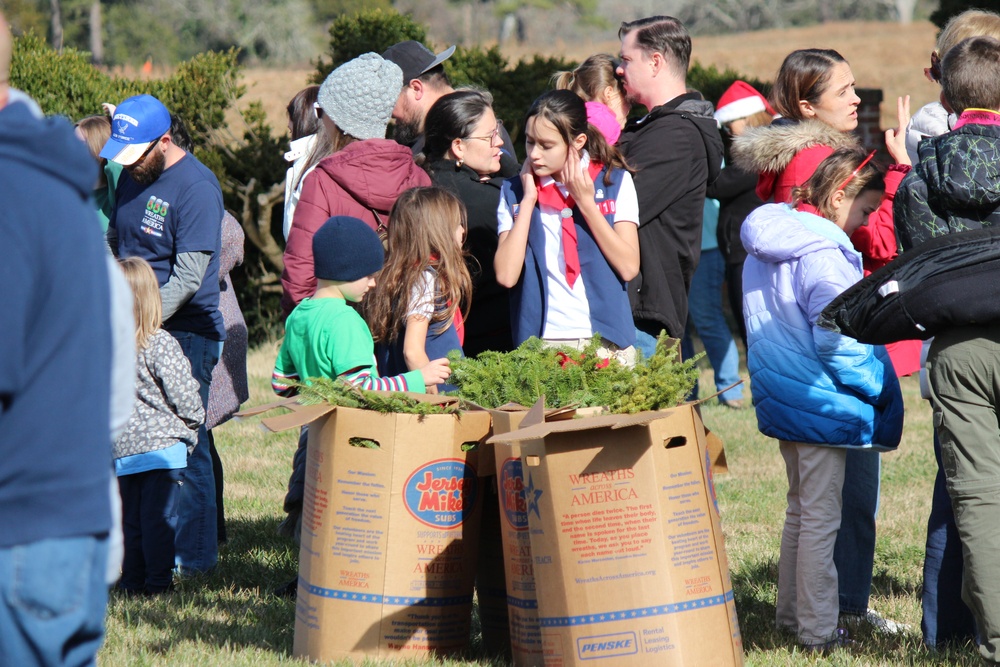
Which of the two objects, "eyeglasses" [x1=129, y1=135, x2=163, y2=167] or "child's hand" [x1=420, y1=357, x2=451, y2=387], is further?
"eyeglasses" [x1=129, y1=135, x2=163, y2=167]

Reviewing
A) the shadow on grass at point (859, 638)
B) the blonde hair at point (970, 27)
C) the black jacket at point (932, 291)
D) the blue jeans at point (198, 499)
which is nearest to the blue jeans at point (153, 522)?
the blue jeans at point (198, 499)

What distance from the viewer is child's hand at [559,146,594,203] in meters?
4.10

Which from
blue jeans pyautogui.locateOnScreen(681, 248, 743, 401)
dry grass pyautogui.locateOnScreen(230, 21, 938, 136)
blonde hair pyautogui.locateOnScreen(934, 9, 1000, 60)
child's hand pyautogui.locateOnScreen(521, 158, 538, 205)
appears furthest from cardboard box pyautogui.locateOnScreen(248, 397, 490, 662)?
dry grass pyautogui.locateOnScreen(230, 21, 938, 136)

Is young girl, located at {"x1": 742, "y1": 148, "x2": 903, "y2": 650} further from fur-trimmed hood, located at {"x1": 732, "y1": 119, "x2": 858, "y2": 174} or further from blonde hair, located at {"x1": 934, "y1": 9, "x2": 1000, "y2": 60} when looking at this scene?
blonde hair, located at {"x1": 934, "y1": 9, "x2": 1000, "y2": 60}

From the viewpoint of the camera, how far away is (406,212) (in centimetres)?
411

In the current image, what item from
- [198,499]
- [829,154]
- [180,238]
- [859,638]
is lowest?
[859,638]

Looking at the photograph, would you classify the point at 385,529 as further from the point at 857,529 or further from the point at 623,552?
the point at 857,529

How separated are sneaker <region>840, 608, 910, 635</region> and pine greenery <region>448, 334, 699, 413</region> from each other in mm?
1273

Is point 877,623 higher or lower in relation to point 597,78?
lower

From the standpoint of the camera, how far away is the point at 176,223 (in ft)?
16.2

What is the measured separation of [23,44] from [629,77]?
785cm

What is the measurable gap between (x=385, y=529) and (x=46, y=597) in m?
1.56

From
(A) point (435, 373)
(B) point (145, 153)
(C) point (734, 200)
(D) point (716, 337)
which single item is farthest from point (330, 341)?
(D) point (716, 337)

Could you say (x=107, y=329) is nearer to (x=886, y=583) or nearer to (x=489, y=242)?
(x=489, y=242)
